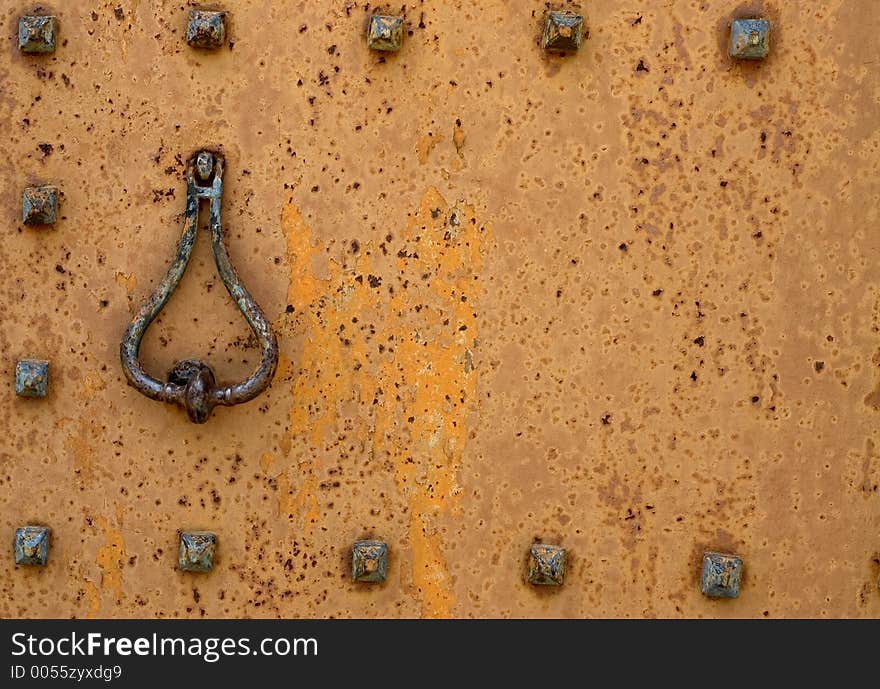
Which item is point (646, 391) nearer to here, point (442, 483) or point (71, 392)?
point (442, 483)


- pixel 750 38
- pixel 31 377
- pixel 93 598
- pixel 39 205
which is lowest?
pixel 93 598

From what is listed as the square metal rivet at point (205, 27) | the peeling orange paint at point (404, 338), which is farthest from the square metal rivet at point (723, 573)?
the square metal rivet at point (205, 27)

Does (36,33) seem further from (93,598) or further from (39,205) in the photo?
(93,598)

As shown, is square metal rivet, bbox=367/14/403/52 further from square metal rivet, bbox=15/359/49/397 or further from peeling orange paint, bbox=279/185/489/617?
square metal rivet, bbox=15/359/49/397

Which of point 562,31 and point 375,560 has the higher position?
point 562,31

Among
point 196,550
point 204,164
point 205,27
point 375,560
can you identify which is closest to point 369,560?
point 375,560

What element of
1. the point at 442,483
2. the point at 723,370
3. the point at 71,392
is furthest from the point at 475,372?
the point at 71,392
